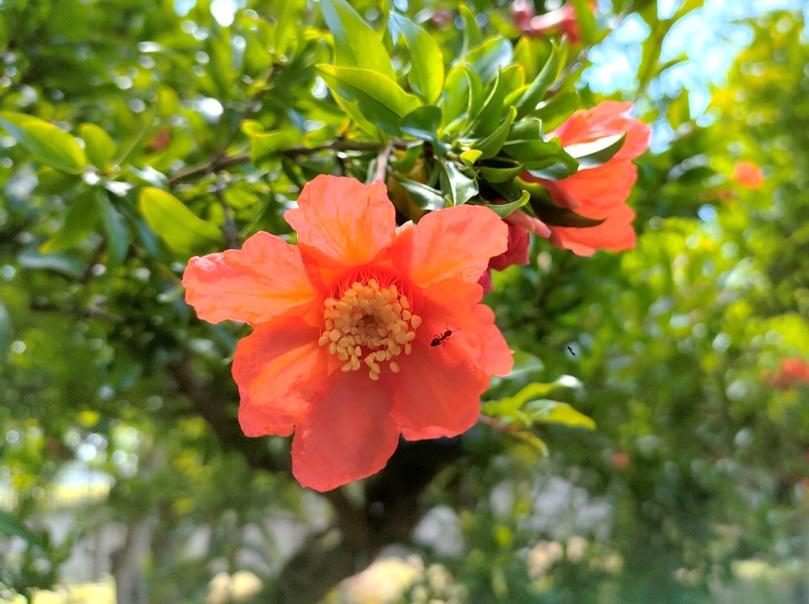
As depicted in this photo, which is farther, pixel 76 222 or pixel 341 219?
pixel 76 222

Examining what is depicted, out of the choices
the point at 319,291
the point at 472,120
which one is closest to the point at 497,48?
the point at 472,120

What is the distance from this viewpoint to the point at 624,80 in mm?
1062

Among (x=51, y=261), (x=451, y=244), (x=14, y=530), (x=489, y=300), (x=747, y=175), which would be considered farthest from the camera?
(x=747, y=175)

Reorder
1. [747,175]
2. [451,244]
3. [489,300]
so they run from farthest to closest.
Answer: [747,175], [489,300], [451,244]

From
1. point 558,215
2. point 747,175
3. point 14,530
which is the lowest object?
point 747,175

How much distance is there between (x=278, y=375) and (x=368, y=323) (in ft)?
0.17

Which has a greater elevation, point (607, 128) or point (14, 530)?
point (607, 128)

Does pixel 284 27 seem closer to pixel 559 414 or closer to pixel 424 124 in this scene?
pixel 424 124

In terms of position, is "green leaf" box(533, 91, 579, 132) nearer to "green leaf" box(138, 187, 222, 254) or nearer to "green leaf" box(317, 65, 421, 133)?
"green leaf" box(317, 65, 421, 133)

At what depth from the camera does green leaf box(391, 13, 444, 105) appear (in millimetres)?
359

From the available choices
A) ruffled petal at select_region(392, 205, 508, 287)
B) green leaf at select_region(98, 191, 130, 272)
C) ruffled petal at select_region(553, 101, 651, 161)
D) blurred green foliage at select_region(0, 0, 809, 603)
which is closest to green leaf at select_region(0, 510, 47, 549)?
blurred green foliage at select_region(0, 0, 809, 603)

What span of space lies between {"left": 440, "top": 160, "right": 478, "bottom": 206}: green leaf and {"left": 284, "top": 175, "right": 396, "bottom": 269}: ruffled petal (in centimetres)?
3

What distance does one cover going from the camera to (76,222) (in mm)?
462

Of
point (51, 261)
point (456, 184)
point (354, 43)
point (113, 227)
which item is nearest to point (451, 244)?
point (456, 184)
